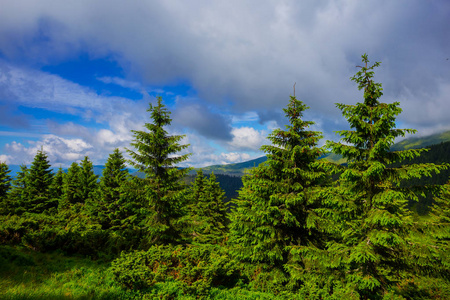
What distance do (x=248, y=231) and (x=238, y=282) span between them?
325 centimetres

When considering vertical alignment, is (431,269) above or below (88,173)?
below

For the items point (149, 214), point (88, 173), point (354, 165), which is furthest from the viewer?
point (88, 173)

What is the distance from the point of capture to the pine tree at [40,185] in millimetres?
29316

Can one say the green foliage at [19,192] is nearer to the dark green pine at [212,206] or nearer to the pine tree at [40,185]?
the pine tree at [40,185]

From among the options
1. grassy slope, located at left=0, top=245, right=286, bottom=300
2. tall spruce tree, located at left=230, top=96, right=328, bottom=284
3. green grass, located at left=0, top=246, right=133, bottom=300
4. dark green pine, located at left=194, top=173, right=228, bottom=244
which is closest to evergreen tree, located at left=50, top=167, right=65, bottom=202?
dark green pine, located at left=194, top=173, right=228, bottom=244

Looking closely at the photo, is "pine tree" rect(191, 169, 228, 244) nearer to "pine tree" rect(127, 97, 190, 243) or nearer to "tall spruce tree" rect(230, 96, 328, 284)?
"pine tree" rect(127, 97, 190, 243)

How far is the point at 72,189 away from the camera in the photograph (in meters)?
30.5

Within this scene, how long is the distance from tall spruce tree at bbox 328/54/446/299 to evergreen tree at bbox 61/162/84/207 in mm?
33735

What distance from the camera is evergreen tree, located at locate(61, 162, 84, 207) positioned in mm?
29522

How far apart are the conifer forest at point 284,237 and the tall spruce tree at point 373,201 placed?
0.04 meters

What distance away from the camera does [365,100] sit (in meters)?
9.02

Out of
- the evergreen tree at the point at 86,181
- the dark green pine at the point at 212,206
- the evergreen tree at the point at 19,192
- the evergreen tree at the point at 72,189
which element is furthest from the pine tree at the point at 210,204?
the evergreen tree at the point at 19,192

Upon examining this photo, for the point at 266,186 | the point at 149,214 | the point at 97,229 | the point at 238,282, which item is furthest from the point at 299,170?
the point at 97,229

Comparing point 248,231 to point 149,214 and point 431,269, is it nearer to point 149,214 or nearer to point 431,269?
point 149,214
